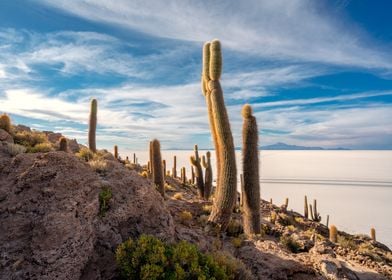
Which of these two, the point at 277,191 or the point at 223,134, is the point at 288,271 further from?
the point at 277,191

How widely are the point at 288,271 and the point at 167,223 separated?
3115 millimetres

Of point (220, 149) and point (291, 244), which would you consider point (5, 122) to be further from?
point (291, 244)

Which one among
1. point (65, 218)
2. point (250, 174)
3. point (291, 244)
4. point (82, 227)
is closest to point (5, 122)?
point (65, 218)

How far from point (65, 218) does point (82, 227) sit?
341 mm

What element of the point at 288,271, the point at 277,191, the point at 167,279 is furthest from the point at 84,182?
the point at 277,191

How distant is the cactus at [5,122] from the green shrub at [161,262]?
9878 millimetres

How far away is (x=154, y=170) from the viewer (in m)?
16.2

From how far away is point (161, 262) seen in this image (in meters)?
6.22

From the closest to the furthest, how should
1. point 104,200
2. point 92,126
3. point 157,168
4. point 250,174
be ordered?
point 104,200
point 250,174
point 157,168
point 92,126

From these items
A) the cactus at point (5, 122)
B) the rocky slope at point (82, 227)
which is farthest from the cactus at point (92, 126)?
the rocky slope at point (82, 227)

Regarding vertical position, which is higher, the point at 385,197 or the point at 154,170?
the point at 154,170

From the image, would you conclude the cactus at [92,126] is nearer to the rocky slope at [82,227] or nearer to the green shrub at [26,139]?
the green shrub at [26,139]

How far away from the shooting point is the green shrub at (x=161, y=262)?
600 cm

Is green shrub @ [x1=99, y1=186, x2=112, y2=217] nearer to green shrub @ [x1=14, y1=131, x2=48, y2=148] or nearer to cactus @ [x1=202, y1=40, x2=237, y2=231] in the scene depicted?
cactus @ [x1=202, y1=40, x2=237, y2=231]
